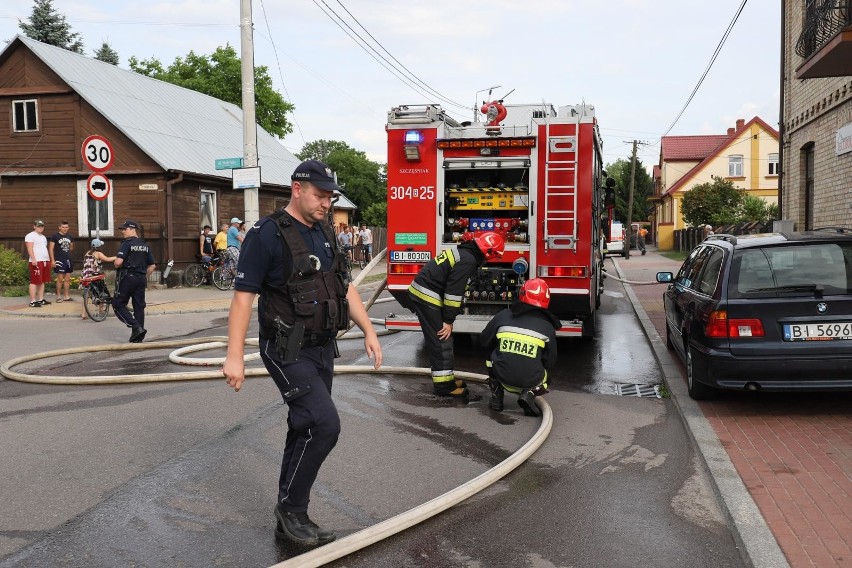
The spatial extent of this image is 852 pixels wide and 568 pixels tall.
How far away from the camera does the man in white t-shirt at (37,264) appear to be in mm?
16431

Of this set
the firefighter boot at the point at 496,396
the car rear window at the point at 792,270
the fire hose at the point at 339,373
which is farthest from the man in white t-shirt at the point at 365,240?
the car rear window at the point at 792,270

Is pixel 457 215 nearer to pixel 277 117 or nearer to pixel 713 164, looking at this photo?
pixel 277 117

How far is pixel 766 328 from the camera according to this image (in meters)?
6.50

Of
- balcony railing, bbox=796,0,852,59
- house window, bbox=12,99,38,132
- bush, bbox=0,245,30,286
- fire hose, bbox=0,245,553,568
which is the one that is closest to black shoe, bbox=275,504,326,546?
fire hose, bbox=0,245,553,568

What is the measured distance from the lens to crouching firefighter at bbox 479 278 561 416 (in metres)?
6.82

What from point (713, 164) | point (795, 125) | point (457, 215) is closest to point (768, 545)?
point (457, 215)

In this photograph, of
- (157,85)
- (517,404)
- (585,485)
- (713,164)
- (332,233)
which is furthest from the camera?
(713,164)

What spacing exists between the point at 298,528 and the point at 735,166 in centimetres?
6084

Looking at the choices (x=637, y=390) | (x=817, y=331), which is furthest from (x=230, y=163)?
(x=817, y=331)

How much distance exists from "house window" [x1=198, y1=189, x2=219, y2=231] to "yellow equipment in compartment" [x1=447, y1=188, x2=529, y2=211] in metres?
16.1

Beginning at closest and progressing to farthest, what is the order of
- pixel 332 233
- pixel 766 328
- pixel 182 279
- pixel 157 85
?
1. pixel 332 233
2. pixel 766 328
3. pixel 182 279
4. pixel 157 85

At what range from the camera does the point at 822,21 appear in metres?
11.8

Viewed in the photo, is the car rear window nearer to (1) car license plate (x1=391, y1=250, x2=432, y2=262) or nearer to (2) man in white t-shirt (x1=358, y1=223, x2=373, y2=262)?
(1) car license plate (x1=391, y1=250, x2=432, y2=262)

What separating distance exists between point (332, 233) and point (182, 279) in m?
18.8
